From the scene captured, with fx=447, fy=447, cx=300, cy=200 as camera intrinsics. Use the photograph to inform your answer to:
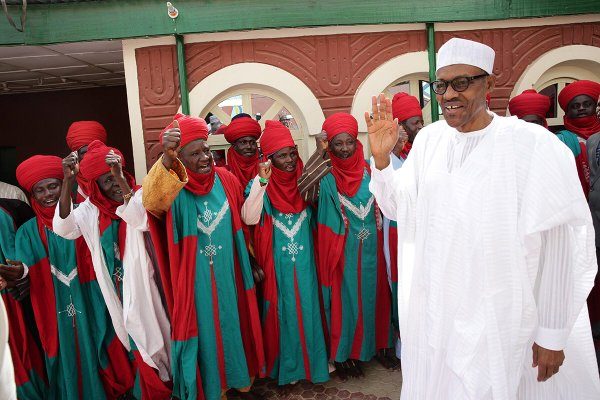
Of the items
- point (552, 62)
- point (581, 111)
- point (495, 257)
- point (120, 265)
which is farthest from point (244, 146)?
point (552, 62)

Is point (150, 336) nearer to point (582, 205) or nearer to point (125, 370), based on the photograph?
point (125, 370)

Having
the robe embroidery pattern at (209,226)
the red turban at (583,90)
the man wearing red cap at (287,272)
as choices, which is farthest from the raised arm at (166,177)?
the red turban at (583,90)

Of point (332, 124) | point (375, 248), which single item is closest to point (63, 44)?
point (332, 124)

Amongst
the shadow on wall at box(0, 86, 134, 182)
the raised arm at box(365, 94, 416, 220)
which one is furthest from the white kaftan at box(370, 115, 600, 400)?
the shadow on wall at box(0, 86, 134, 182)

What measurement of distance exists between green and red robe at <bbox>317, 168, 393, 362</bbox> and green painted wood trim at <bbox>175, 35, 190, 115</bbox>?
1.70 meters

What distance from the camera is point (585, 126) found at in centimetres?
404

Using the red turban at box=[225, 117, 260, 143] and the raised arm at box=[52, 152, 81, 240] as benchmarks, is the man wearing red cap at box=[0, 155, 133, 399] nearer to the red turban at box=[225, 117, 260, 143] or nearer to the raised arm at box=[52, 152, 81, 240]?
the raised arm at box=[52, 152, 81, 240]

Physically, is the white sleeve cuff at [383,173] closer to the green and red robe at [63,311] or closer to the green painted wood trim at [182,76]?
the green and red robe at [63,311]

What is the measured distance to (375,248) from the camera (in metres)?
3.46

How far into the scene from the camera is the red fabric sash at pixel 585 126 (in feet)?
13.1

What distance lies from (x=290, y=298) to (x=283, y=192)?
2.58ft

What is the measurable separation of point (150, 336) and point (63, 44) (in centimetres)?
295

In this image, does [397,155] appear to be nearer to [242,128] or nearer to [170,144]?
[242,128]

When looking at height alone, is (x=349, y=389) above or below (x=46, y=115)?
below
